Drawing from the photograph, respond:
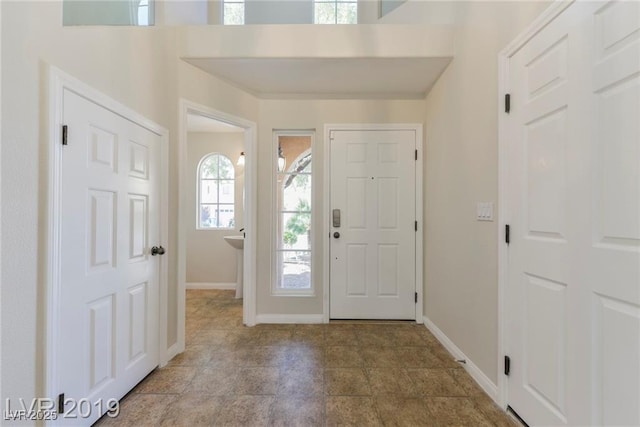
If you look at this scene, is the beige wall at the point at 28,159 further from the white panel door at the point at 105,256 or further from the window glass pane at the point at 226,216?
the window glass pane at the point at 226,216

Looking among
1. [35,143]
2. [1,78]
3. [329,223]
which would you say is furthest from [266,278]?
[1,78]

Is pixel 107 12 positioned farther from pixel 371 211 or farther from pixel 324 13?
pixel 371 211

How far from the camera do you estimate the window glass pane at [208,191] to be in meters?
4.74

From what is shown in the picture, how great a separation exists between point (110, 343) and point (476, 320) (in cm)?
231

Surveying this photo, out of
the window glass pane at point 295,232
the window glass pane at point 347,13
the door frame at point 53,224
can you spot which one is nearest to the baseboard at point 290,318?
the window glass pane at point 295,232

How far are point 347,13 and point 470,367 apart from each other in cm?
363

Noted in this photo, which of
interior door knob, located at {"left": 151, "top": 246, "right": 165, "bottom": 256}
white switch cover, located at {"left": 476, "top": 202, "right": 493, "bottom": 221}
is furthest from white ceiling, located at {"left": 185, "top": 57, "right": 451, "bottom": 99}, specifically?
interior door knob, located at {"left": 151, "top": 246, "right": 165, "bottom": 256}

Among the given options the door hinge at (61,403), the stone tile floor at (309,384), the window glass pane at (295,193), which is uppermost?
the window glass pane at (295,193)

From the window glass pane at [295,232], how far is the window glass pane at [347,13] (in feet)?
7.31

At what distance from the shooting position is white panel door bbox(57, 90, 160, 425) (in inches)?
56.0

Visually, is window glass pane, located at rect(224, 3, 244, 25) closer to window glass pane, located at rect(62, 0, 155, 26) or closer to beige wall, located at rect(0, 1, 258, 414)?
window glass pane, located at rect(62, 0, 155, 26)

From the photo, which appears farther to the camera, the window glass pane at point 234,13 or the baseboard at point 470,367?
the window glass pane at point 234,13

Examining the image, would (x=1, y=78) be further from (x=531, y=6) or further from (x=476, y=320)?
(x=476, y=320)

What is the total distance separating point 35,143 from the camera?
1.27 metres
